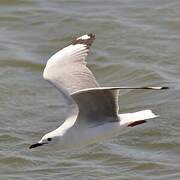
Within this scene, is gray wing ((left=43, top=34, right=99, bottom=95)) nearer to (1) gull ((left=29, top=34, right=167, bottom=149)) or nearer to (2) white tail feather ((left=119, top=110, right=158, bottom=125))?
(1) gull ((left=29, top=34, right=167, bottom=149))

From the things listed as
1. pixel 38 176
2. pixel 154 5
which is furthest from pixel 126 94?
pixel 154 5

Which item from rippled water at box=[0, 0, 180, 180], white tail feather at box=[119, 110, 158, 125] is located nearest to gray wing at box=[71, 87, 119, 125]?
white tail feather at box=[119, 110, 158, 125]

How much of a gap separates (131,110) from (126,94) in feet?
1.80

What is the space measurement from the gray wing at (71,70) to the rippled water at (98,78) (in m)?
1.09

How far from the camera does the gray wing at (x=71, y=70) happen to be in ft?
24.2

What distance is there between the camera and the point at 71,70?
7.63 m

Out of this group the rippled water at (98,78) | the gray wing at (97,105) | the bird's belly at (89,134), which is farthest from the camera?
the rippled water at (98,78)

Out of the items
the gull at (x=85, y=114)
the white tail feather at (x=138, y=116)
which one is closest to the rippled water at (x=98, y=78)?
the gull at (x=85, y=114)

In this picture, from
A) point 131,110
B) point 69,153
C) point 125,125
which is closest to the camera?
point 125,125

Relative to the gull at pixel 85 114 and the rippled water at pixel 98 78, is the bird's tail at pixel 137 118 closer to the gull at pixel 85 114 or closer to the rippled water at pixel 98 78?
the gull at pixel 85 114

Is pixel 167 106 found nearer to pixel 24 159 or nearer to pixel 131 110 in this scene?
pixel 131 110

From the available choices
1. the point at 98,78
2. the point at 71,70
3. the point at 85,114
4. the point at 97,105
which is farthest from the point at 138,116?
the point at 98,78

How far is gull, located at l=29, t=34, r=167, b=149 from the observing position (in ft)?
23.0

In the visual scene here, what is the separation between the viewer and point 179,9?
12453 mm
